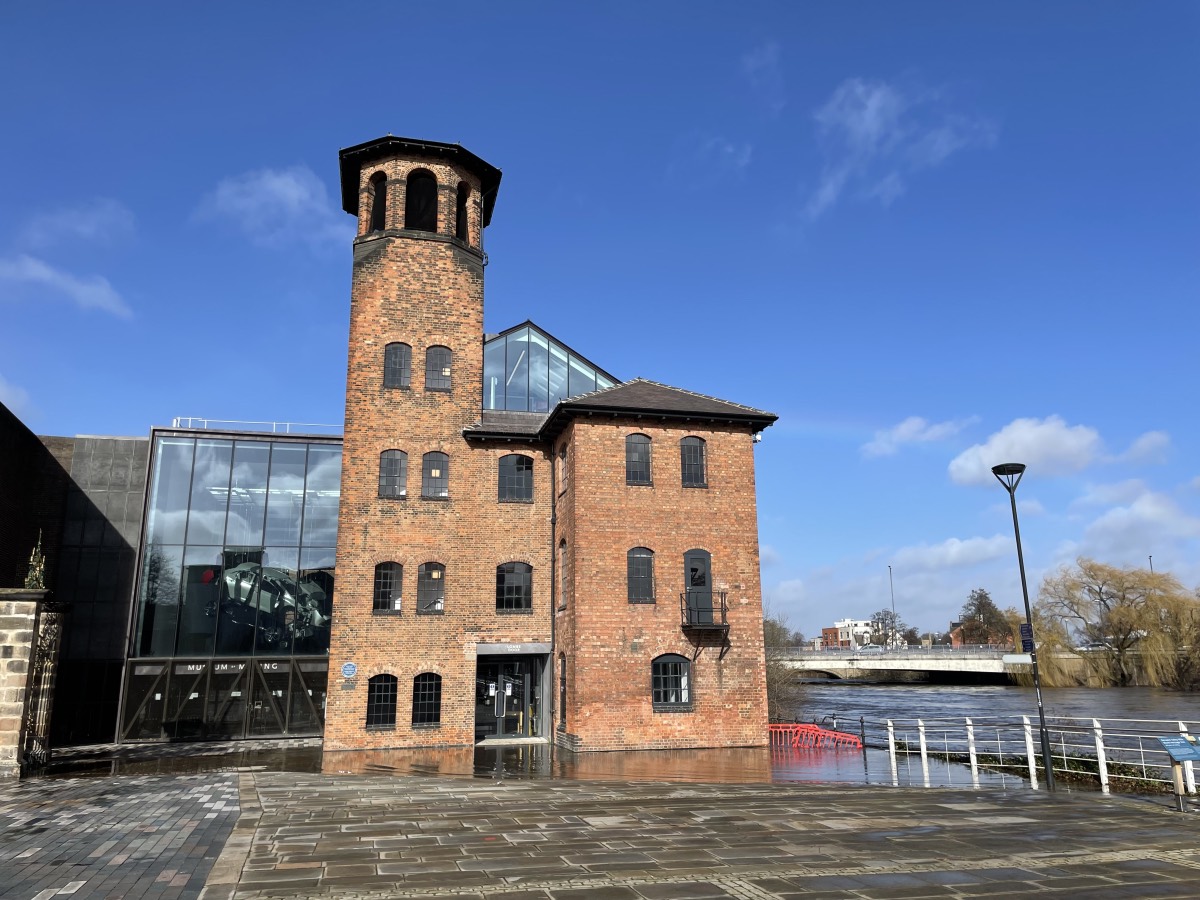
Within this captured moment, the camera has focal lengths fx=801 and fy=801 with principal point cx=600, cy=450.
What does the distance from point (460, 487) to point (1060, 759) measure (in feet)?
50.3

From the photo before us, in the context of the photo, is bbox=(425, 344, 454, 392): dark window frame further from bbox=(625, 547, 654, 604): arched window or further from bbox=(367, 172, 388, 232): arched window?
bbox=(625, 547, 654, 604): arched window

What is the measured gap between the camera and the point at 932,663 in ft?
204

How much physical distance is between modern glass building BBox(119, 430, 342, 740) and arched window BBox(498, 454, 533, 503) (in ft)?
19.5

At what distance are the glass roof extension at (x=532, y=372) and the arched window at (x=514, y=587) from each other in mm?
4802

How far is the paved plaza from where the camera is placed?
7254 millimetres

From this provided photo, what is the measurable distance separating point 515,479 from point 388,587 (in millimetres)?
4501

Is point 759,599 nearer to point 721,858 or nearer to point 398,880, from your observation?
point 721,858

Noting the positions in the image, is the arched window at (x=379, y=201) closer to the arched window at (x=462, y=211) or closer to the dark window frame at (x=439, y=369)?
the arched window at (x=462, y=211)

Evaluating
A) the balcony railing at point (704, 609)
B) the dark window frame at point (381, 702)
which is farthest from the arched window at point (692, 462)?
the dark window frame at point (381, 702)

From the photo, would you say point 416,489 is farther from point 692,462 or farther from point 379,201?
point 379,201

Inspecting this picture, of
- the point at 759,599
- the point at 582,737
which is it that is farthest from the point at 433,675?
the point at 759,599

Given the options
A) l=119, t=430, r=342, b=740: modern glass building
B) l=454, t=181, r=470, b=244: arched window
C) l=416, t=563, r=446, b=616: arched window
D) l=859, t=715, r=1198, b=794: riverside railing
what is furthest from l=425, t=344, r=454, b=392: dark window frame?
l=859, t=715, r=1198, b=794: riverside railing

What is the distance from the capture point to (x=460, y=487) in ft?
72.4

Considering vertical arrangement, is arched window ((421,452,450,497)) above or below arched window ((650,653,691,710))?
above
